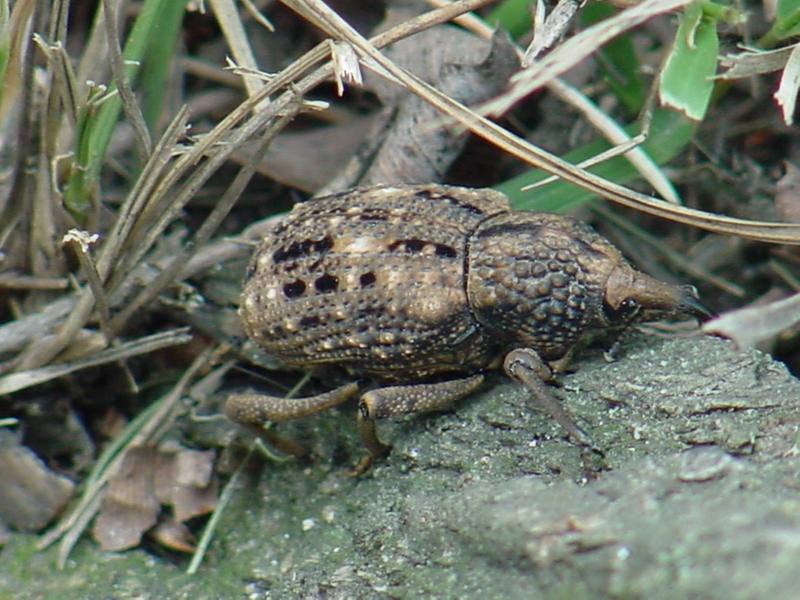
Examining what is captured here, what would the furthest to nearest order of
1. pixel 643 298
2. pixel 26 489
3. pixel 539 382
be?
pixel 26 489
pixel 643 298
pixel 539 382

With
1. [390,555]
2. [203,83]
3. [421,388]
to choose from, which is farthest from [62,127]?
[390,555]

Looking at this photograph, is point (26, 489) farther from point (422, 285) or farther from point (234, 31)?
point (234, 31)

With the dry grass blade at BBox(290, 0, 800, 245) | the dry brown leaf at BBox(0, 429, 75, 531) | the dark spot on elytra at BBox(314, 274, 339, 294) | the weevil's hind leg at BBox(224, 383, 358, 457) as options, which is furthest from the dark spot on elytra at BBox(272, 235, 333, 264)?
the dry brown leaf at BBox(0, 429, 75, 531)

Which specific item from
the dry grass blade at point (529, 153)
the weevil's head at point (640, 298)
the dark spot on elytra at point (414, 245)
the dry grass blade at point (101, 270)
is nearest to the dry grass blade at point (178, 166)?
the dry grass blade at point (101, 270)

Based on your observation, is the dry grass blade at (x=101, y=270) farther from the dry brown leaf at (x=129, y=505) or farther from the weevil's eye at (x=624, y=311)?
the weevil's eye at (x=624, y=311)

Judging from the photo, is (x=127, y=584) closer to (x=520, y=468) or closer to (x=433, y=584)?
(x=433, y=584)

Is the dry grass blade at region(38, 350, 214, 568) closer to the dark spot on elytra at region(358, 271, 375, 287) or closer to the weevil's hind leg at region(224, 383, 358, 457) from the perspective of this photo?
the weevil's hind leg at region(224, 383, 358, 457)

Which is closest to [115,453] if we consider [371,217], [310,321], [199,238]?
[199,238]
